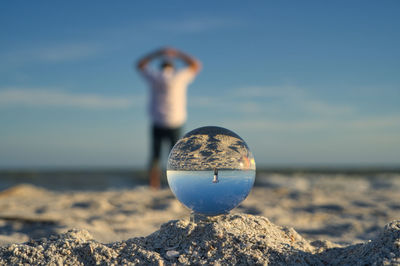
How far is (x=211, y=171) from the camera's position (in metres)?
2.37

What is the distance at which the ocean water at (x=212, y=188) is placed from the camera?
2.36 m

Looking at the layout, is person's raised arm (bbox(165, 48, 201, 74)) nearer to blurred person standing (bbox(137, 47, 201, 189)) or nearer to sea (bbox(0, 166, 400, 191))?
blurred person standing (bbox(137, 47, 201, 189))

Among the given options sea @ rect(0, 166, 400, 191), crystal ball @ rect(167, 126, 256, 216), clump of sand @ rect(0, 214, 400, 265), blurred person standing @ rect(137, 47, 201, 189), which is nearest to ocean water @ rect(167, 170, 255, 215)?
crystal ball @ rect(167, 126, 256, 216)

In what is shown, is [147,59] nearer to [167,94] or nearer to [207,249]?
[167,94]

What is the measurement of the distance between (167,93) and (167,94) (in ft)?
0.06

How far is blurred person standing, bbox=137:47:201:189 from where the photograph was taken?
7.13 metres

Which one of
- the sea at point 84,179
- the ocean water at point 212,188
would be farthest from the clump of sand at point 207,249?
the sea at point 84,179

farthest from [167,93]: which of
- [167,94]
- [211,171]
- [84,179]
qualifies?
[84,179]

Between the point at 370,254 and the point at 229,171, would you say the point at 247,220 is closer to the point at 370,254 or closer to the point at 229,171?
the point at 229,171

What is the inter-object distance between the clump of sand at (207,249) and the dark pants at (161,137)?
16.2 feet

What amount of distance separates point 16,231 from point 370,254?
322 cm

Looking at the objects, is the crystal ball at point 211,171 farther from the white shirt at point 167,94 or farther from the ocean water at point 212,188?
the white shirt at point 167,94

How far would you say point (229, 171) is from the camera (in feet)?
7.78

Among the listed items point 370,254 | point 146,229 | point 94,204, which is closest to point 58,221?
point 146,229
